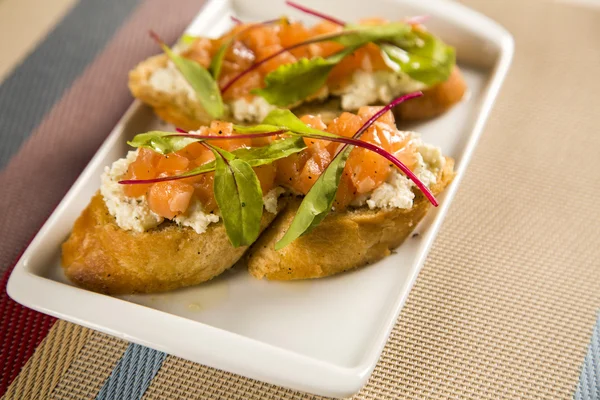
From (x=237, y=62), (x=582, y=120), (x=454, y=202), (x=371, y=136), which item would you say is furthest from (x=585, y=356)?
(x=237, y=62)

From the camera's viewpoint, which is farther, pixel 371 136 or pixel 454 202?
pixel 454 202

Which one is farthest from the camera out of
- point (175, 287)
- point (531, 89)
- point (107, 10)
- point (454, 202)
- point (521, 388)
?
point (107, 10)

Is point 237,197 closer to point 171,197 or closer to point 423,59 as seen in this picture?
point 171,197

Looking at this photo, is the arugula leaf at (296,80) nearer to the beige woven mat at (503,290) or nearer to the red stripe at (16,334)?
the beige woven mat at (503,290)

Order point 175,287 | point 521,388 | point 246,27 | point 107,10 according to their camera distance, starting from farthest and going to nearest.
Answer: point 107,10 < point 246,27 < point 175,287 < point 521,388

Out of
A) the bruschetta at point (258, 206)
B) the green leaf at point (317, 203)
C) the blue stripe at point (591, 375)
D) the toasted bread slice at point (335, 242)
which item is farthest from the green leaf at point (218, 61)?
the blue stripe at point (591, 375)

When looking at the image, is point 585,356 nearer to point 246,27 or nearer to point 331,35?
point 331,35
